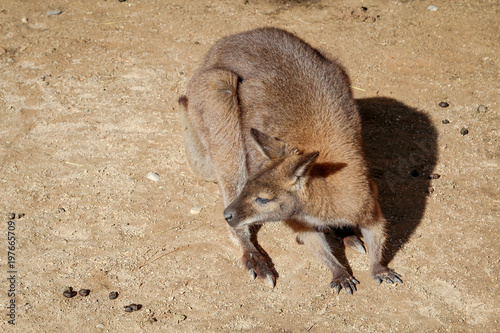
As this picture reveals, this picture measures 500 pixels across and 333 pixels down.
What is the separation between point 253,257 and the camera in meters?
4.36

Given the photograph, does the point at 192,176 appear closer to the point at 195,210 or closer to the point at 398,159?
the point at 195,210

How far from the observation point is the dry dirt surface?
13.0 feet

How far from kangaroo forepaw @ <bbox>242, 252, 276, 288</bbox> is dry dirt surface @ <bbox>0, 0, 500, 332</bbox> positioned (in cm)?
8

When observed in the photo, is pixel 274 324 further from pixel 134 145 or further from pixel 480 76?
pixel 480 76

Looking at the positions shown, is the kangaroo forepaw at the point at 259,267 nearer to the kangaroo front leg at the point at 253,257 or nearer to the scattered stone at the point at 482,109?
the kangaroo front leg at the point at 253,257

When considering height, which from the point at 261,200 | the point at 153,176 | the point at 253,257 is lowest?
the point at 153,176

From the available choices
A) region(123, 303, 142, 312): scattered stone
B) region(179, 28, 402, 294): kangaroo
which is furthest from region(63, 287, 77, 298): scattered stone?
region(179, 28, 402, 294): kangaroo

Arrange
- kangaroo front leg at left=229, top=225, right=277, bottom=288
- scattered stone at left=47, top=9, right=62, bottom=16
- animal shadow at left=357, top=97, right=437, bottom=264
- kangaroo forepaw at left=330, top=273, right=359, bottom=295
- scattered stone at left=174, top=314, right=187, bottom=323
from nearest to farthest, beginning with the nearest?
scattered stone at left=174, top=314, right=187, bottom=323
kangaroo forepaw at left=330, top=273, right=359, bottom=295
kangaroo front leg at left=229, top=225, right=277, bottom=288
animal shadow at left=357, top=97, right=437, bottom=264
scattered stone at left=47, top=9, right=62, bottom=16

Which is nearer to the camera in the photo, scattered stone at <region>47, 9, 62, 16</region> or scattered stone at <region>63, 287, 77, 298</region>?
scattered stone at <region>63, 287, 77, 298</region>

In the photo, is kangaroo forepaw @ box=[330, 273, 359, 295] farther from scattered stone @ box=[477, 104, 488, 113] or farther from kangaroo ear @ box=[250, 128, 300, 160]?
scattered stone @ box=[477, 104, 488, 113]

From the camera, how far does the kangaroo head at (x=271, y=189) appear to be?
3.85 metres

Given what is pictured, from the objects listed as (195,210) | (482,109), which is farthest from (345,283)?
(482,109)

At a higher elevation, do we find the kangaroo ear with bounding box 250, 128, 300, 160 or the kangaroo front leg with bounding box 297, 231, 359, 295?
the kangaroo ear with bounding box 250, 128, 300, 160

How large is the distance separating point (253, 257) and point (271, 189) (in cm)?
77
